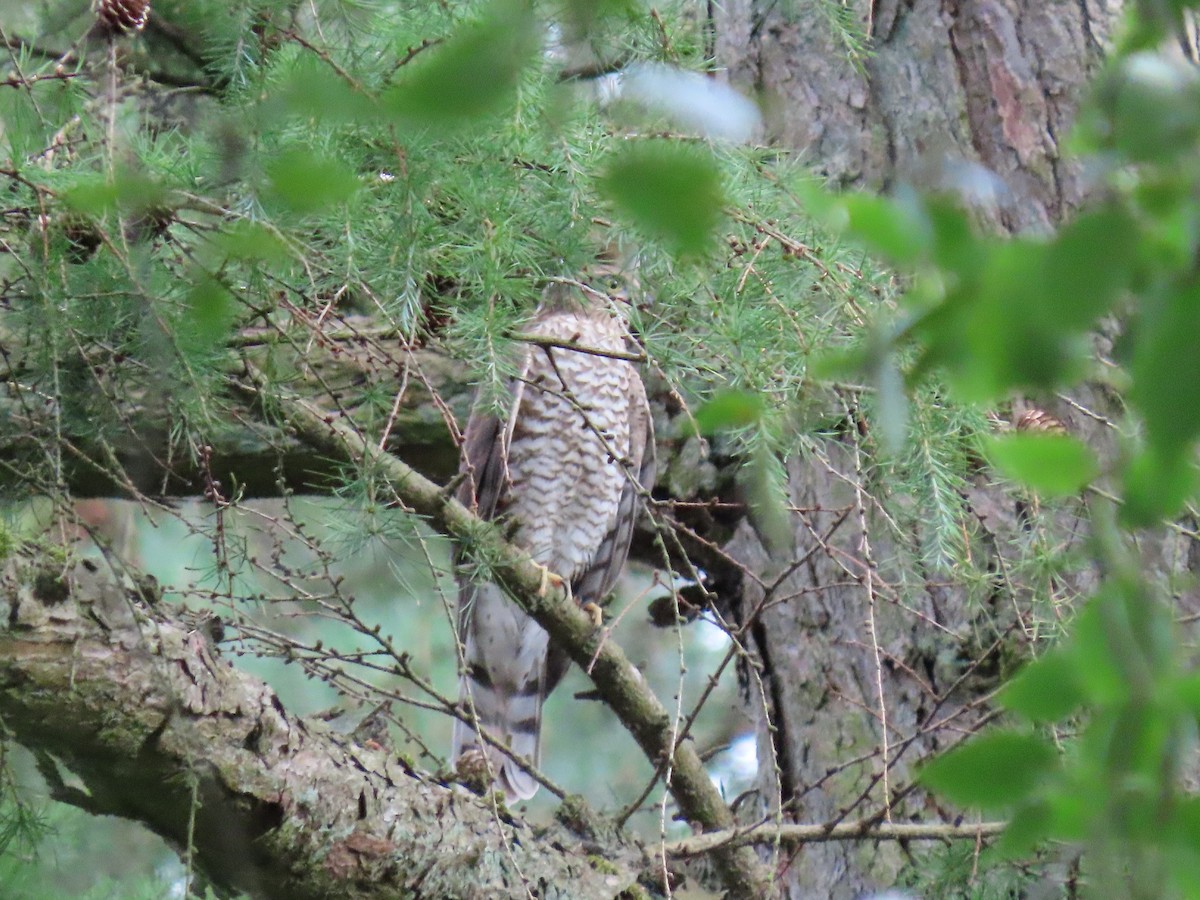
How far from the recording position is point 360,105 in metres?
0.69

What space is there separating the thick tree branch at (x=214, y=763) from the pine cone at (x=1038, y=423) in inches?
44.1

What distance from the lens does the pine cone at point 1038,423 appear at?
78.1 inches

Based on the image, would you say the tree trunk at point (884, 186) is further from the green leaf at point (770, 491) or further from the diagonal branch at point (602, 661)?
the green leaf at point (770, 491)

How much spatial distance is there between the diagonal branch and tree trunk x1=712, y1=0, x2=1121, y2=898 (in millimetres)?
317

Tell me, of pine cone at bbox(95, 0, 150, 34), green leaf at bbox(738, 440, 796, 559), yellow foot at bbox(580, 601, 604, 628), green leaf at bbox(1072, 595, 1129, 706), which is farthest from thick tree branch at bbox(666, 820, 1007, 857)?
pine cone at bbox(95, 0, 150, 34)

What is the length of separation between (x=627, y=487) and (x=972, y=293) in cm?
340

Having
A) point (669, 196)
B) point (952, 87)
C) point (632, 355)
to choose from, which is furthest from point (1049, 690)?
point (952, 87)

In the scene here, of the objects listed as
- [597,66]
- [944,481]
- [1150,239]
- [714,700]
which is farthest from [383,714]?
[714,700]

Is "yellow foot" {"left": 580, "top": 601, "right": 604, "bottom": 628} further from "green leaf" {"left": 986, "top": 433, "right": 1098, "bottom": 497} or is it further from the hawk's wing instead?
"green leaf" {"left": 986, "top": 433, "right": 1098, "bottom": 497}

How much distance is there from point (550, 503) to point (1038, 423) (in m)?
2.16

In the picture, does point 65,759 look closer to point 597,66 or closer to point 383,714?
point 383,714

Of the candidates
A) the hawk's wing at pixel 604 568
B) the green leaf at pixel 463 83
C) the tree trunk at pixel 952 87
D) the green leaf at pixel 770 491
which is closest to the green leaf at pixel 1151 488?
the green leaf at pixel 463 83

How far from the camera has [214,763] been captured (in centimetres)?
170

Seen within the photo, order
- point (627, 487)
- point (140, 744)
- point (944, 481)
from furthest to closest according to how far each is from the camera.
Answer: point (627, 487)
point (944, 481)
point (140, 744)
